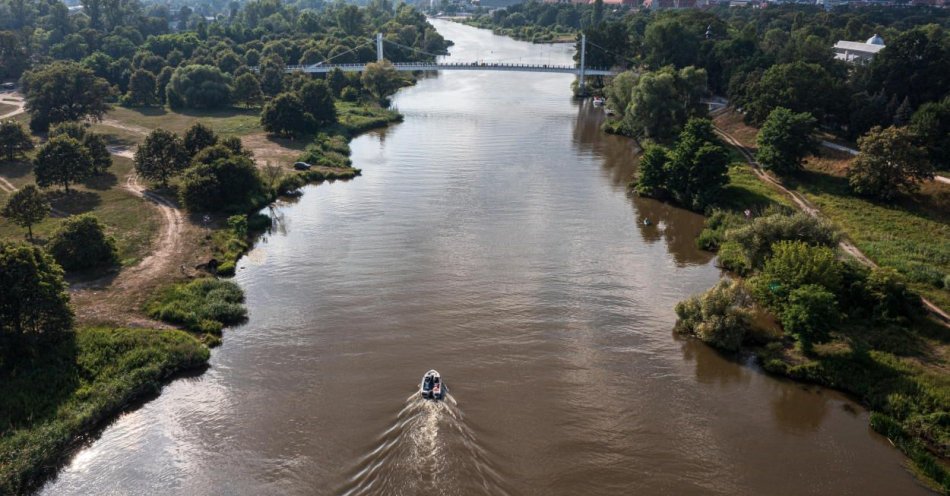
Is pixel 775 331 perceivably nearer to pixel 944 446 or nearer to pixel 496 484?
pixel 944 446

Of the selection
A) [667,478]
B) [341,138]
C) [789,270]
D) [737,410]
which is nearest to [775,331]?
[789,270]

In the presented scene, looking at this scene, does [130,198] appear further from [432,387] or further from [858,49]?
[858,49]

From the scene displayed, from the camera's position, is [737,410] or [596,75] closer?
[737,410]

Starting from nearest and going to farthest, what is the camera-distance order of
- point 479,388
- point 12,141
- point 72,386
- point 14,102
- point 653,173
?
point 72,386 → point 479,388 → point 653,173 → point 12,141 → point 14,102

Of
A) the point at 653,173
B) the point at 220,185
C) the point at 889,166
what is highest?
the point at 889,166

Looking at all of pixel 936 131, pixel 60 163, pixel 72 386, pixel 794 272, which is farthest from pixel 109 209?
pixel 936 131
